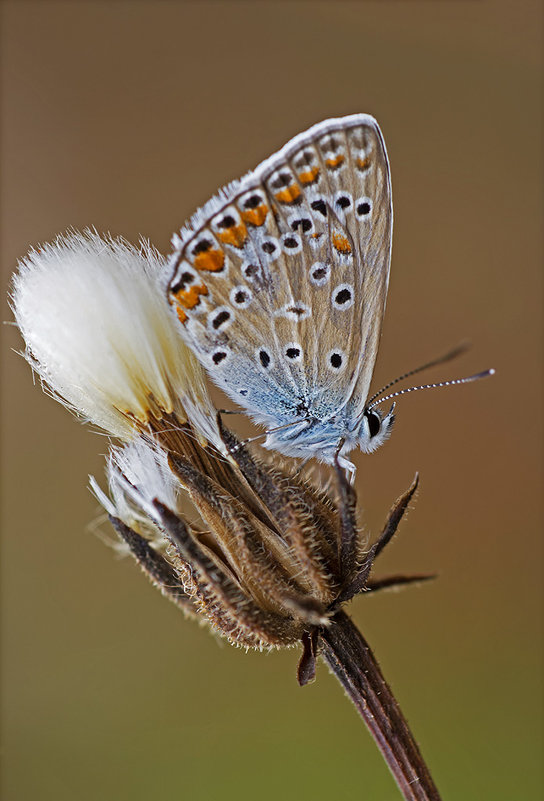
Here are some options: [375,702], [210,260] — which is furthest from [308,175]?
[375,702]

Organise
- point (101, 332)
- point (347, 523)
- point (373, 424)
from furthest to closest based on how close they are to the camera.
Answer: point (373, 424) → point (101, 332) → point (347, 523)

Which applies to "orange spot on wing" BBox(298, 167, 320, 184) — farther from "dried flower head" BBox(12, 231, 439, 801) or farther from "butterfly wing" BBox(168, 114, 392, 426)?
"dried flower head" BBox(12, 231, 439, 801)

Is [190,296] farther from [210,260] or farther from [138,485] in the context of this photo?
[138,485]

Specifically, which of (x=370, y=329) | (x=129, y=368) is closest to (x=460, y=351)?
(x=370, y=329)

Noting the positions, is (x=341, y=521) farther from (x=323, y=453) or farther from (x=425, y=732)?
(x=425, y=732)

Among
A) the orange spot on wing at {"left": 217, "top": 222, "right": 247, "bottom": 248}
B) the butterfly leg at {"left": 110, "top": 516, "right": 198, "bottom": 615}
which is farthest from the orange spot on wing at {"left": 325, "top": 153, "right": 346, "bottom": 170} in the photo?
the butterfly leg at {"left": 110, "top": 516, "right": 198, "bottom": 615}

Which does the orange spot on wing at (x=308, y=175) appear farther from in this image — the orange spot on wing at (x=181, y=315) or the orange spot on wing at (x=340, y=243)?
the orange spot on wing at (x=181, y=315)
